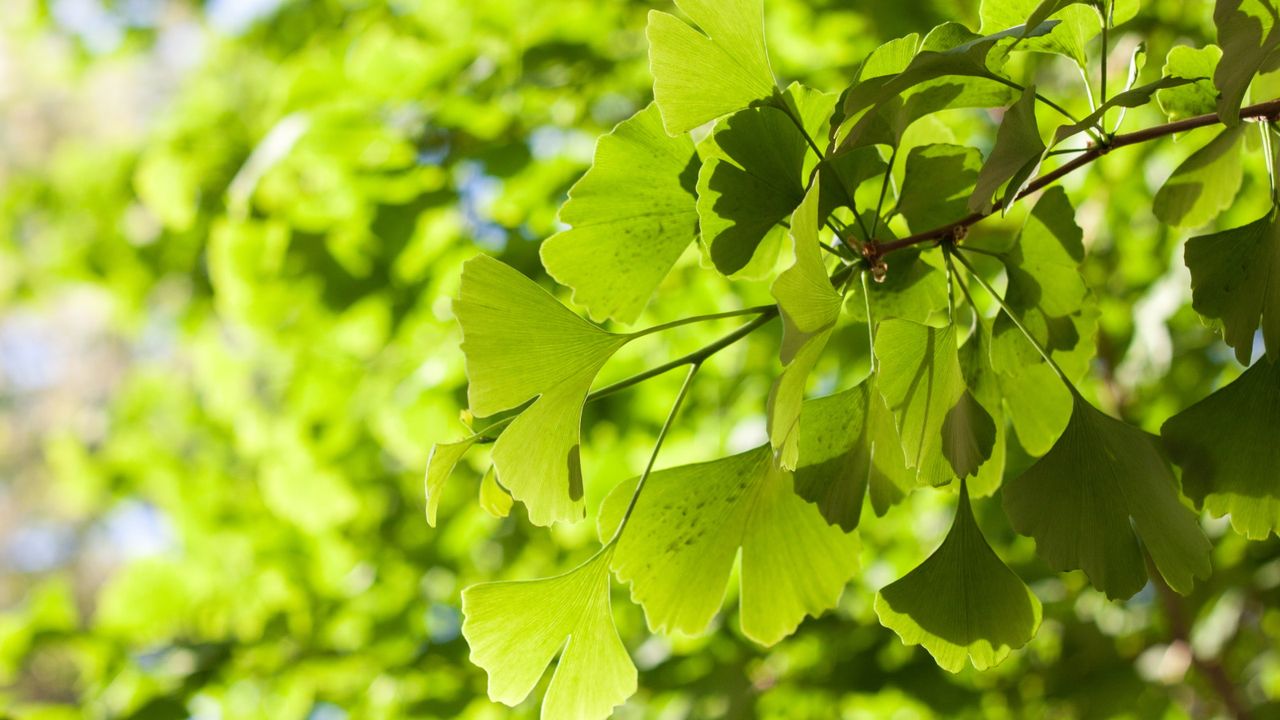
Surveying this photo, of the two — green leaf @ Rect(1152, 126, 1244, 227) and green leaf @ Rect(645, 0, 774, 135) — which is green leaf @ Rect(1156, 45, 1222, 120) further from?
green leaf @ Rect(645, 0, 774, 135)

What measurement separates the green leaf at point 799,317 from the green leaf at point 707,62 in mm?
73

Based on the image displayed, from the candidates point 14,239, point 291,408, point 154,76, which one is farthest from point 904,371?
point 154,76

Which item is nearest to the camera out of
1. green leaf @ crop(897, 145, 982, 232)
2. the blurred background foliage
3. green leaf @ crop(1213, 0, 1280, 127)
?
green leaf @ crop(1213, 0, 1280, 127)

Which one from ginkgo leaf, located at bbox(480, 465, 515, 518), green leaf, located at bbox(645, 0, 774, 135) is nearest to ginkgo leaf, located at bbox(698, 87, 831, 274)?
green leaf, located at bbox(645, 0, 774, 135)

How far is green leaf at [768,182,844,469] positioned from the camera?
300 mm

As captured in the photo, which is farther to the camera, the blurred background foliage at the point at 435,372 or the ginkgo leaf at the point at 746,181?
the blurred background foliage at the point at 435,372

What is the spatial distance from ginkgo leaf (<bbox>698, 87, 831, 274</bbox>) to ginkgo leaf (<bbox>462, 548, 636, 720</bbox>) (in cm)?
12

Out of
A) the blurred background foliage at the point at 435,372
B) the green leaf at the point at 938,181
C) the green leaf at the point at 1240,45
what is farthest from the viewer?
the blurred background foliage at the point at 435,372

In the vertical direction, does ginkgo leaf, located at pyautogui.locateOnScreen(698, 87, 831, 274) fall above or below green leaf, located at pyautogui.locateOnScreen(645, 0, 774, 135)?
below

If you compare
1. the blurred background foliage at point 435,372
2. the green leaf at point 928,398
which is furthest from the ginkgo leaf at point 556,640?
the blurred background foliage at point 435,372

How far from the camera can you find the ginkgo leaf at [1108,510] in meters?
0.34

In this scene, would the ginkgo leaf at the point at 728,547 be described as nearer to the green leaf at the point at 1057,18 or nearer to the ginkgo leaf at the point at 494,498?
the ginkgo leaf at the point at 494,498

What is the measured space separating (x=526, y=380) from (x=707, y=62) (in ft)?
0.42

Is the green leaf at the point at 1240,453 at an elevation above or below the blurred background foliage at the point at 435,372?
above
